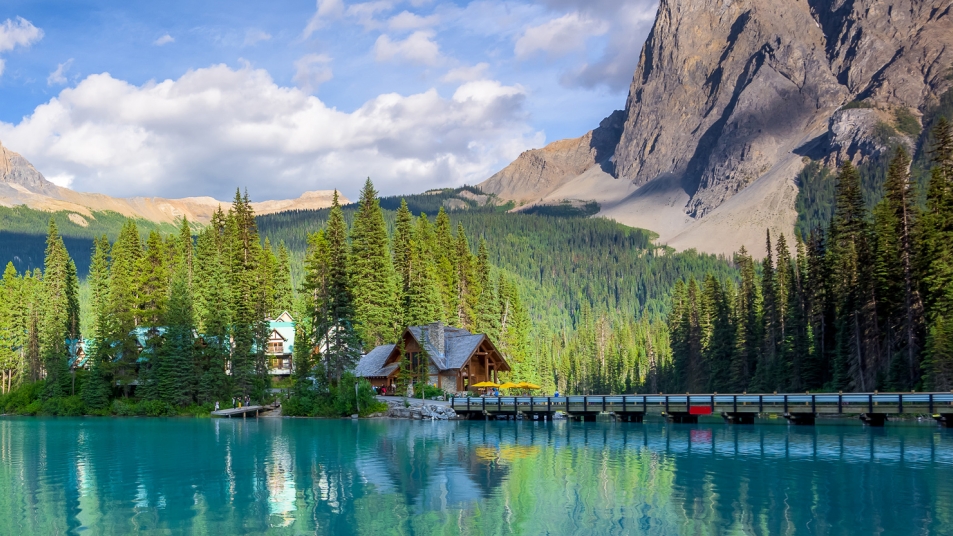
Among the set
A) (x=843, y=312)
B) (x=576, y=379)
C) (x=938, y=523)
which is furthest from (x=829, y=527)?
(x=576, y=379)

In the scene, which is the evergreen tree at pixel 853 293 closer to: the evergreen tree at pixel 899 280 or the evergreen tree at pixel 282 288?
the evergreen tree at pixel 899 280

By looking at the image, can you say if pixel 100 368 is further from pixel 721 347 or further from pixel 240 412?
pixel 721 347

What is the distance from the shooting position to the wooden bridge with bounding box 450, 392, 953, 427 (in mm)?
49438

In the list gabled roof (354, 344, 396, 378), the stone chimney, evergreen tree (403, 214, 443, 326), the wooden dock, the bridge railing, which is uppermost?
evergreen tree (403, 214, 443, 326)

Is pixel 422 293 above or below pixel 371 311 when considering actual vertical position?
above

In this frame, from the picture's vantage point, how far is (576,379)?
513 ft

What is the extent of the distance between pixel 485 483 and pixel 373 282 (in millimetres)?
50742

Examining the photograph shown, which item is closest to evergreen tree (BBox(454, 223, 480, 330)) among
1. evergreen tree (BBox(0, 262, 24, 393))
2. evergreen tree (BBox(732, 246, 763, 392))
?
→ evergreen tree (BBox(732, 246, 763, 392))

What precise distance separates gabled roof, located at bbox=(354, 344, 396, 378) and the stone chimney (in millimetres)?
4150

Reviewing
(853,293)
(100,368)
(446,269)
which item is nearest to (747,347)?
(853,293)

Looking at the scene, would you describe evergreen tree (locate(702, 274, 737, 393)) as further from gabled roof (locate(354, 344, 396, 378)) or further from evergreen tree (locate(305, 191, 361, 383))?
evergreen tree (locate(305, 191, 361, 383))

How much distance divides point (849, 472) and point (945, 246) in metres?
33.1

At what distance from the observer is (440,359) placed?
7194 cm

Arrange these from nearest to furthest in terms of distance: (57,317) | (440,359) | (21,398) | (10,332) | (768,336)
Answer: (440,359) → (21,398) → (57,317) → (768,336) → (10,332)
